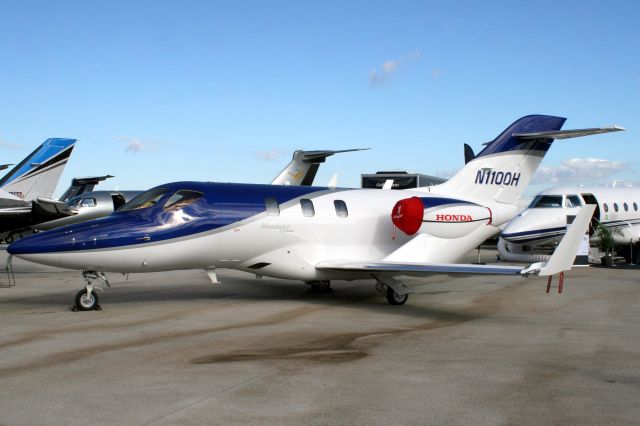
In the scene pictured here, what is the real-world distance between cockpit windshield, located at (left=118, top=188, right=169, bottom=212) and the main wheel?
15.0 ft

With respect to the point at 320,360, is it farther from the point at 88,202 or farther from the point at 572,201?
the point at 88,202

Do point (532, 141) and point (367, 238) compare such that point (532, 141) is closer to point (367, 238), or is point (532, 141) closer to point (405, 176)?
point (367, 238)

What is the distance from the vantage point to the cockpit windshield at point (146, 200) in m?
12.1

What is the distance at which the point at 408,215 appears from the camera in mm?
13531

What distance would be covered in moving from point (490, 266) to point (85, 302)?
6.84 meters

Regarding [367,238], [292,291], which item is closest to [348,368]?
[367,238]

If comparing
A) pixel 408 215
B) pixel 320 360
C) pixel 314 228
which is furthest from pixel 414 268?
pixel 320 360

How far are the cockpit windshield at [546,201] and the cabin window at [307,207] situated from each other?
488 inches

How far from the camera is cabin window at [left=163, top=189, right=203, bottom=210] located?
12.2 metres

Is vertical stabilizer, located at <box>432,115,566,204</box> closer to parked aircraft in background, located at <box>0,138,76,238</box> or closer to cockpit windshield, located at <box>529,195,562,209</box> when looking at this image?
cockpit windshield, located at <box>529,195,562,209</box>

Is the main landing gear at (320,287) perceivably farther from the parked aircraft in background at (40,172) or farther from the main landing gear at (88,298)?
the parked aircraft in background at (40,172)

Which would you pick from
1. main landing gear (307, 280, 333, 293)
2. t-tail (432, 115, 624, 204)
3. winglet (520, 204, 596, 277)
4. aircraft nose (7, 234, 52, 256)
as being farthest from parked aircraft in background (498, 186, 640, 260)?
aircraft nose (7, 234, 52, 256)

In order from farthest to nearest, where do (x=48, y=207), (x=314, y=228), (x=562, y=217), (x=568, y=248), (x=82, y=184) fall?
1. (x=82, y=184)
2. (x=562, y=217)
3. (x=48, y=207)
4. (x=314, y=228)
5. (x=568, y=248)

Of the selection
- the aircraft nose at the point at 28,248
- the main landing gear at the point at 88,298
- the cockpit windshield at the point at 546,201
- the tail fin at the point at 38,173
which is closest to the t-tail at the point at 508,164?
the main landing gear at the point at 88,298
